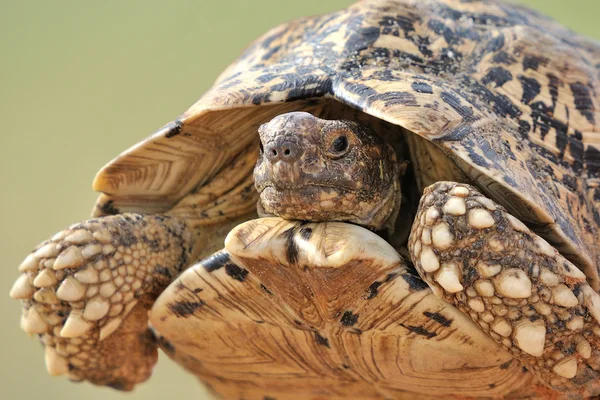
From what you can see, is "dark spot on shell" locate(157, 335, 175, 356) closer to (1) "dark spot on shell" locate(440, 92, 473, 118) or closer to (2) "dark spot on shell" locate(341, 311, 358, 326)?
(2) "dark spot on shell" locate(341, 311, 358, 326)

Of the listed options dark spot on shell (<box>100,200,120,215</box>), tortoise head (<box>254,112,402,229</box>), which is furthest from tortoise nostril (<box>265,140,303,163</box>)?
dark spot on shell (<box>100,200,120,215</box>)

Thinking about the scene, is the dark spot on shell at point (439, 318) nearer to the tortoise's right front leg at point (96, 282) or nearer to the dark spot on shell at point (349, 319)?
the dark spot on shell at point (349, 319)

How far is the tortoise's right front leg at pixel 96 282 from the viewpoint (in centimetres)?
274

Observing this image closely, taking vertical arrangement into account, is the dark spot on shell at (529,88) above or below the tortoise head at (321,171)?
below

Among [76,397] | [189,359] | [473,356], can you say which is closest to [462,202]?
[473,356]

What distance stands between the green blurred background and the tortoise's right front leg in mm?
5240

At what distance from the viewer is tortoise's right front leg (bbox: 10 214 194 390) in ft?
8.99

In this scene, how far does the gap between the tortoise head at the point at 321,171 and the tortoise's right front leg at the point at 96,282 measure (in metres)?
0.61

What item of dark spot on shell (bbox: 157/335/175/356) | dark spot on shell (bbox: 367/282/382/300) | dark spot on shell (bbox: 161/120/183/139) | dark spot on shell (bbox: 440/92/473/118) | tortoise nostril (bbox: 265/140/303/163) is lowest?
dark spot on shell (bbox: 157/335/175/356)

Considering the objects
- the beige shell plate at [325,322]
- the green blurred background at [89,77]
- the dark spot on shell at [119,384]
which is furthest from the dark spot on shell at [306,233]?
the green blurred background at [89,77]

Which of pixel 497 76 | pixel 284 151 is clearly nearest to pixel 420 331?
pixel 284 151

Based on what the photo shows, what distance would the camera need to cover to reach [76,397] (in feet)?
21.4

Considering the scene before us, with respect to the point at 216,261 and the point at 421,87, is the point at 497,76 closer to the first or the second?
A: the point at 421,87

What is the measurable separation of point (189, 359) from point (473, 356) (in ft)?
4.36
